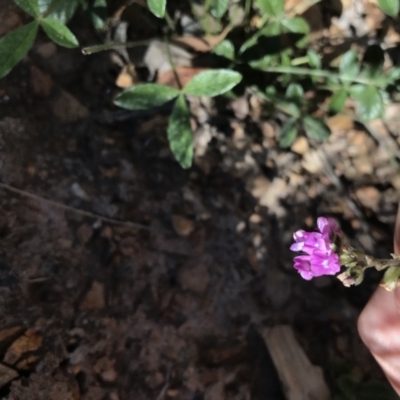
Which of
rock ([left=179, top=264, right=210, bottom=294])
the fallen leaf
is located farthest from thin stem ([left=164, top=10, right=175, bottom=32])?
rock ([left=179, top=264, right=210, bottom=294])

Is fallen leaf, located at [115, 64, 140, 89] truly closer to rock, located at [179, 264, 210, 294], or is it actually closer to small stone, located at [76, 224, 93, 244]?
small stone, located at [76, 224, 93, 244]

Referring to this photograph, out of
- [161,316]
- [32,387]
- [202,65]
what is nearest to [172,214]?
[161,316]

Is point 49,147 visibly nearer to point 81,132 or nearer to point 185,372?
point 81,132

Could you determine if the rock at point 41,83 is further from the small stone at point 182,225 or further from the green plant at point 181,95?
the small stone at point 182,225

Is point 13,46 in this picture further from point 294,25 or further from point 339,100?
point 339,100

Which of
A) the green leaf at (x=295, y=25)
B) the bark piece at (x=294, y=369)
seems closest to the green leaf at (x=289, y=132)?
the green leaf at (x=295, y=25)

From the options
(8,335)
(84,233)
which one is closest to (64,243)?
(84,233)
